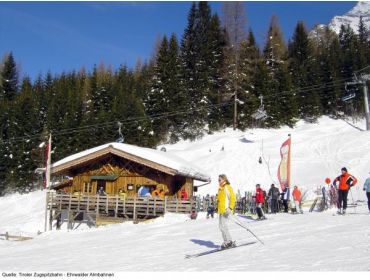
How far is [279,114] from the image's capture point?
2128 inches

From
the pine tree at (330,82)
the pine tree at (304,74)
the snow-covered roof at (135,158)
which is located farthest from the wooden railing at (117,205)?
the pine tree at (330,82)

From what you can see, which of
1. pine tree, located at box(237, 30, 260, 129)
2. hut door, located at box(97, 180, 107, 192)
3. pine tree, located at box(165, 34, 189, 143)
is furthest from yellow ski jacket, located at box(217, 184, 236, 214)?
pine tree, located at box(165, 34, 189, 143)

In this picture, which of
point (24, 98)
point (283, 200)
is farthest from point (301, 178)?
point (24, 98)

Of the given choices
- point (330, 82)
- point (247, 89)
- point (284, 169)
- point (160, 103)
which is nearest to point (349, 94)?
point (330, 82)

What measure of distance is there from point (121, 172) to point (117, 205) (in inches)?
145

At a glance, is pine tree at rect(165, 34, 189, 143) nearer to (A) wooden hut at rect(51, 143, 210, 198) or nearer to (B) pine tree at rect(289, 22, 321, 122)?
(B) pine tree at rect(289, 22, 321, 122)

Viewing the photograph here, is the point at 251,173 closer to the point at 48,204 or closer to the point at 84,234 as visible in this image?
the point at 48,204

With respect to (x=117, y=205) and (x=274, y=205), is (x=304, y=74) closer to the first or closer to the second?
(x=274, y=205)

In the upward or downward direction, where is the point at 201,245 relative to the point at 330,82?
downward

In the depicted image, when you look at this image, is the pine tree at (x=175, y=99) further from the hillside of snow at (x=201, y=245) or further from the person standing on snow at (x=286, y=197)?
the person standing on snow at (x=286, y=197)

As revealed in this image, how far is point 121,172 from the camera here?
28156 millimetres

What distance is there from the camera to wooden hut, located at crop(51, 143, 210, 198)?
26031 millimetres

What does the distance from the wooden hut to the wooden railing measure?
1.52 metres

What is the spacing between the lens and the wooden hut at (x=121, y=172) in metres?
26.0
